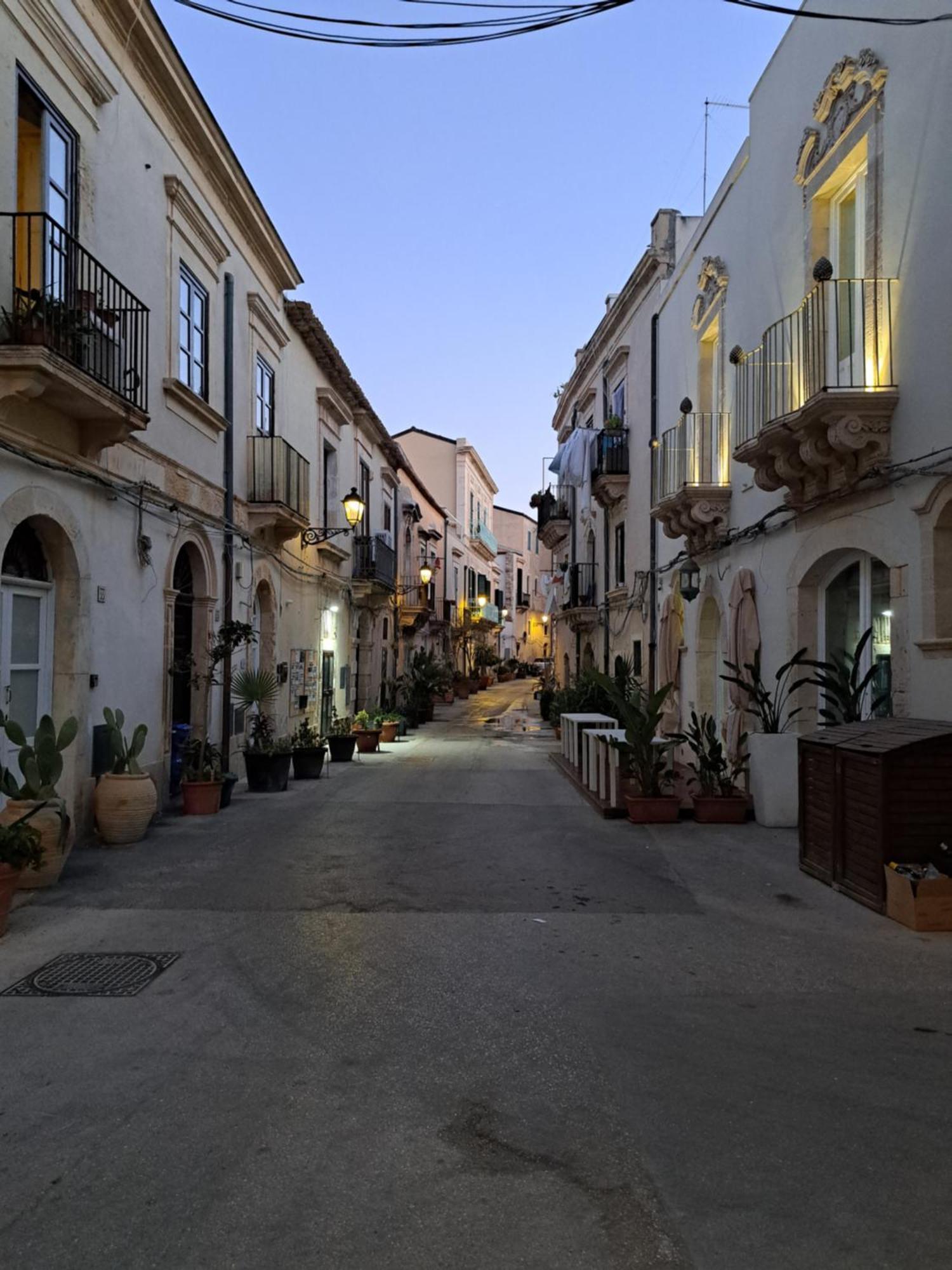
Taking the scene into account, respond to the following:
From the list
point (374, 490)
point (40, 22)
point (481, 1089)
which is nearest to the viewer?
point (481, 1089)

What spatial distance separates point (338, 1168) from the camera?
2838mm

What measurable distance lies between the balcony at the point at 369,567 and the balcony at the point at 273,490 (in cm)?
578

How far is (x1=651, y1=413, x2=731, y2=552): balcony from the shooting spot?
12.1 meters

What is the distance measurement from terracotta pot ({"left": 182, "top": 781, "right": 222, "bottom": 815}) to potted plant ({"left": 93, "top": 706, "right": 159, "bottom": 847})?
157 centimetres

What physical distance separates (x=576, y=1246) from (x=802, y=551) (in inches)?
307

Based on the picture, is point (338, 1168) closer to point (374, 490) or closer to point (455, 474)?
point (374, 490)

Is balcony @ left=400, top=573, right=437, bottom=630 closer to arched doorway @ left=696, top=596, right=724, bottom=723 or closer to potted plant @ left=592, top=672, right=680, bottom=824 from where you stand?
arched doorway @ left=696, top=596, right=724, bottom=723

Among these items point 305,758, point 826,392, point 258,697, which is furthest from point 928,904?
point 305,758

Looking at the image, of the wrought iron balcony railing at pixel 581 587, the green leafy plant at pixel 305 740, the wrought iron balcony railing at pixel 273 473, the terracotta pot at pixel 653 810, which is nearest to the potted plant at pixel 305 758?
the green leafy plant at pixel 305 740

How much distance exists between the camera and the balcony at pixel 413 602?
91.3ft

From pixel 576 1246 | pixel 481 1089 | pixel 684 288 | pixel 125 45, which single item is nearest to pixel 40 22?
pixel 125 45

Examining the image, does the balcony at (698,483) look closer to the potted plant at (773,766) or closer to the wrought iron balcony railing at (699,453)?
the wrought iron balcony railing at (699,453)

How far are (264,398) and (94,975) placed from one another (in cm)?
1094

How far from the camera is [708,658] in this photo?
13.7m
